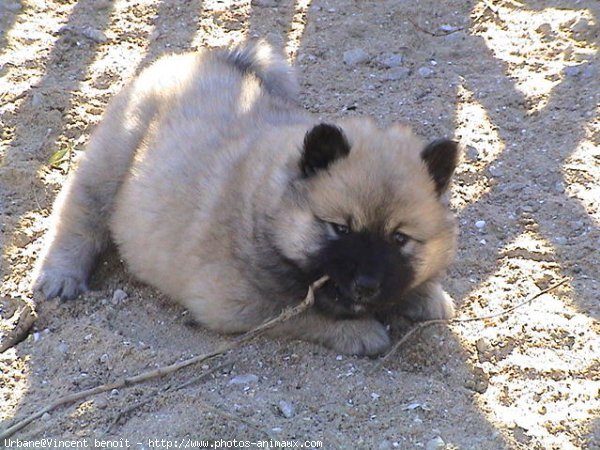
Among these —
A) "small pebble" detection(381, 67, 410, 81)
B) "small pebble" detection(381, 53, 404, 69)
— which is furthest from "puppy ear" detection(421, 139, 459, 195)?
"small pebble" detection(381, 53, 404, 69)

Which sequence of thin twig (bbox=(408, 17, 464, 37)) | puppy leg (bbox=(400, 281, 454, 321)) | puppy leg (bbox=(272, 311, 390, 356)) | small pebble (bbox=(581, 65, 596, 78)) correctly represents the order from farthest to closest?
thin twig (bbox=(408, 17, 464, 37)) → small pebble (bbox=(581, 65, 596, 78)) → puppy leg (bbox=(400, 281, 454, 321)) → puppy leg (bbox=(272, 311, 390, 356))

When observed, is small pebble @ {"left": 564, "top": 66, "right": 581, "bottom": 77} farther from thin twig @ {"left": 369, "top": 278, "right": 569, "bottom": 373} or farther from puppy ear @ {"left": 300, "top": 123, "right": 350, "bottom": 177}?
puppy ear @ {"left": 300, "top": 123, "right": 350, "bottom": 177}

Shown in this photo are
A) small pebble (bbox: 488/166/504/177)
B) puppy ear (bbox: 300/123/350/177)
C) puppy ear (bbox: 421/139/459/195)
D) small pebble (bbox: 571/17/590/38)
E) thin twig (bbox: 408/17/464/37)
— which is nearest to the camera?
puppy ear (bbox: 300/123/350/177)

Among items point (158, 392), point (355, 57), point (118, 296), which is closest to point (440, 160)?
point (158, 392)

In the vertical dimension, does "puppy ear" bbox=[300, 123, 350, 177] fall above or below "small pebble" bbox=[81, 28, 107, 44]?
above

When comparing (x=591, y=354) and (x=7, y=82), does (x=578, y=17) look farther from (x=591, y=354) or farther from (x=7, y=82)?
(x=7, y=82)

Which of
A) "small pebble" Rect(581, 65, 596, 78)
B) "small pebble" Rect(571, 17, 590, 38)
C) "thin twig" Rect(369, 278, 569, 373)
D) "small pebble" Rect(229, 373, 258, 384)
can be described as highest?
"small pebble" Rect(571, 17, 590, 38)

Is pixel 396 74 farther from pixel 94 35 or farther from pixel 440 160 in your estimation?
pixel 440 160
